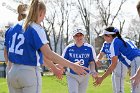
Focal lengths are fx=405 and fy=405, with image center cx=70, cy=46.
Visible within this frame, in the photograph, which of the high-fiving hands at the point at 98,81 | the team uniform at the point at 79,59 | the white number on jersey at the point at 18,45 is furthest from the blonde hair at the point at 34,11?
the team uniform at the point at 79,59

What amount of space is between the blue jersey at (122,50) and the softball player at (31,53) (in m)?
2.86

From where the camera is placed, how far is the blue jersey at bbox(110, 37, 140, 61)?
26.9 ft

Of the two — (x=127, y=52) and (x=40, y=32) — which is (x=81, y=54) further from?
(x=40, y=32)

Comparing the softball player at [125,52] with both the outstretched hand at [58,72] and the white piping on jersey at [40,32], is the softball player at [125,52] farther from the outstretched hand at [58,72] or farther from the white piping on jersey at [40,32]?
the white piping on jersey at [40,32]

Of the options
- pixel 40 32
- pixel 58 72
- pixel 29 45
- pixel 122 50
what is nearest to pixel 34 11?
pixel 40 32

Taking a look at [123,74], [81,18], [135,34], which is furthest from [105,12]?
[123,74]

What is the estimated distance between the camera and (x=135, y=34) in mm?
74875

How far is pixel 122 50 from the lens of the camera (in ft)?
27.2

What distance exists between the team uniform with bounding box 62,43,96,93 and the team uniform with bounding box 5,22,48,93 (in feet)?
12.7

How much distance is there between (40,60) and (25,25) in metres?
0.54

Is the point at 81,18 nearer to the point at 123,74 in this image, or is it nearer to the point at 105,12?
the point at 105,12

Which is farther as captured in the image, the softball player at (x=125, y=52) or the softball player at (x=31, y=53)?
the softball player at (x=125, y=52)

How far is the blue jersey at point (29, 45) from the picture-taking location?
5.41 m

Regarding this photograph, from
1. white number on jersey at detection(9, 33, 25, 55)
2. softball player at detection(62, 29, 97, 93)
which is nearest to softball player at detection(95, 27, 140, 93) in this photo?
softball player at detection(62, 29, 97, 93)
